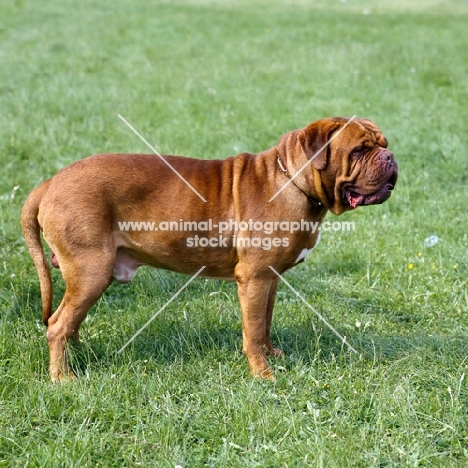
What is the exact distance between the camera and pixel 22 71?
1107 centimetres

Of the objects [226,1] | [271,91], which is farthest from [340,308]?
[226,1]

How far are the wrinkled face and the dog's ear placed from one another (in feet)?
0.32

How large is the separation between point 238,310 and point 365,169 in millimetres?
1457

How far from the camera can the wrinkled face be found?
12.9 ft

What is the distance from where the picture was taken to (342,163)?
13.1 feet

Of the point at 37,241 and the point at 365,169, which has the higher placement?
the point at 365,169

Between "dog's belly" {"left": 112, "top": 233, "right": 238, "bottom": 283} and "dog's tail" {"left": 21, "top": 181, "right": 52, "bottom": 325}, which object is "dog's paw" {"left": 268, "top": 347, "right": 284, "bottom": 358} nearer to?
"dog's belly" {"left": 112, "top": 233, "right": 238, "bottom": 283}

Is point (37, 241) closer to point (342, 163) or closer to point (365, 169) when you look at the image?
point (342, 163)

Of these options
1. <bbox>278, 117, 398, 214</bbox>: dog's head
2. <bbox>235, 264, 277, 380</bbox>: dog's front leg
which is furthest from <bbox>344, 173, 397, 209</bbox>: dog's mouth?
<bbox>235, 264, 277, 380</bbox>: dog's front leg

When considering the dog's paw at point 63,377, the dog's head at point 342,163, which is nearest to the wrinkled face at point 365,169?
the dog's head at point 342,163

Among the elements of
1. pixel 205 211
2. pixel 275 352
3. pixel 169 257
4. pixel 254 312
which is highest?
pixel 205 211

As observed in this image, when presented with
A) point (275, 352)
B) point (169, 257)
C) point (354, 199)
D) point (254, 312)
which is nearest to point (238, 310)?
point (275, 352)

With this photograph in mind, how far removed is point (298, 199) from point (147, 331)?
131 centimetres

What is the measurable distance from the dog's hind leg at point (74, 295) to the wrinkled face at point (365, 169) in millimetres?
1438
